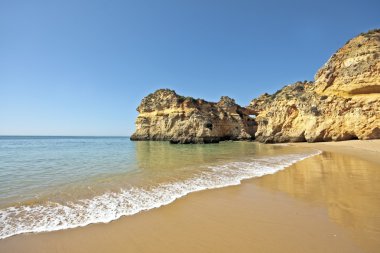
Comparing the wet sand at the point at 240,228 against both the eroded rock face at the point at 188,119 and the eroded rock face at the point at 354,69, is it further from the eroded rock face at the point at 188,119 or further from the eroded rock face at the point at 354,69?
Result: the eroded rock face at the point at 188,119

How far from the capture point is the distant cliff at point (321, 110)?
26.4 m

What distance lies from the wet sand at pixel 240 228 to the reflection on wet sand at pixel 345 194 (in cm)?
2

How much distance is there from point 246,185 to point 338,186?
294cm

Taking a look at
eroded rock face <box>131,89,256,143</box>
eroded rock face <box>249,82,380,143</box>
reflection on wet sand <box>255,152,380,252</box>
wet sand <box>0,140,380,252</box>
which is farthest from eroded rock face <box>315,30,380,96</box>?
wet sand <box>0,140,380,252</box>

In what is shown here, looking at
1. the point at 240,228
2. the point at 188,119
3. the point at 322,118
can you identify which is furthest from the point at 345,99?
the point at 188,119

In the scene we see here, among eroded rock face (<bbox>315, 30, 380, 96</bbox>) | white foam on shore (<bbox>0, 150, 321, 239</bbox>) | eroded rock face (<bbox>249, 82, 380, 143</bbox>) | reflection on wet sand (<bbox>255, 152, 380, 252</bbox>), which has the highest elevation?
eroded rock face (<bbox>315, 30, 380, 96</bbox>)

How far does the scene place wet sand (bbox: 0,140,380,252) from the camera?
11.6 feet

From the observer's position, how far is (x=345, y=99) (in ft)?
93.0

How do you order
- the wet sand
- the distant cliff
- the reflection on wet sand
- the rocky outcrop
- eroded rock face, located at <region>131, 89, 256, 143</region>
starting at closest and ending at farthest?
the wet sand → the reflection on wet sand → the rocky outcrop → the distant cliff → eroded rock face, located at <region>131, 89, 256, 143</region>

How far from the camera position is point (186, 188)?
Result: 7.59 metres

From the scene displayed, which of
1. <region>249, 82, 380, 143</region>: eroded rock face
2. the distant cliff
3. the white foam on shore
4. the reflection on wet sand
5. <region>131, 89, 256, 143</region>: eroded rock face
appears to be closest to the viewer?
the reflection on wet sand

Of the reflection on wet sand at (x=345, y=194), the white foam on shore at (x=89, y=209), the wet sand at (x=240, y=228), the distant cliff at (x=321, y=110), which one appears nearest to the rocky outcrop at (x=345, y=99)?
the distant cliff at (x=321, y=110)

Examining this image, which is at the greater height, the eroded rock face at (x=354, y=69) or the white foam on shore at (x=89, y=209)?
the eroded rock face at (x=354, y=69)

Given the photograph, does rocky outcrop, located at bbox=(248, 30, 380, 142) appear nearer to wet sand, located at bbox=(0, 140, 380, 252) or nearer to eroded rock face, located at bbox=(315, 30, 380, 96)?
eroded rock face, located at bbox=(315, 30, 380, 96)
